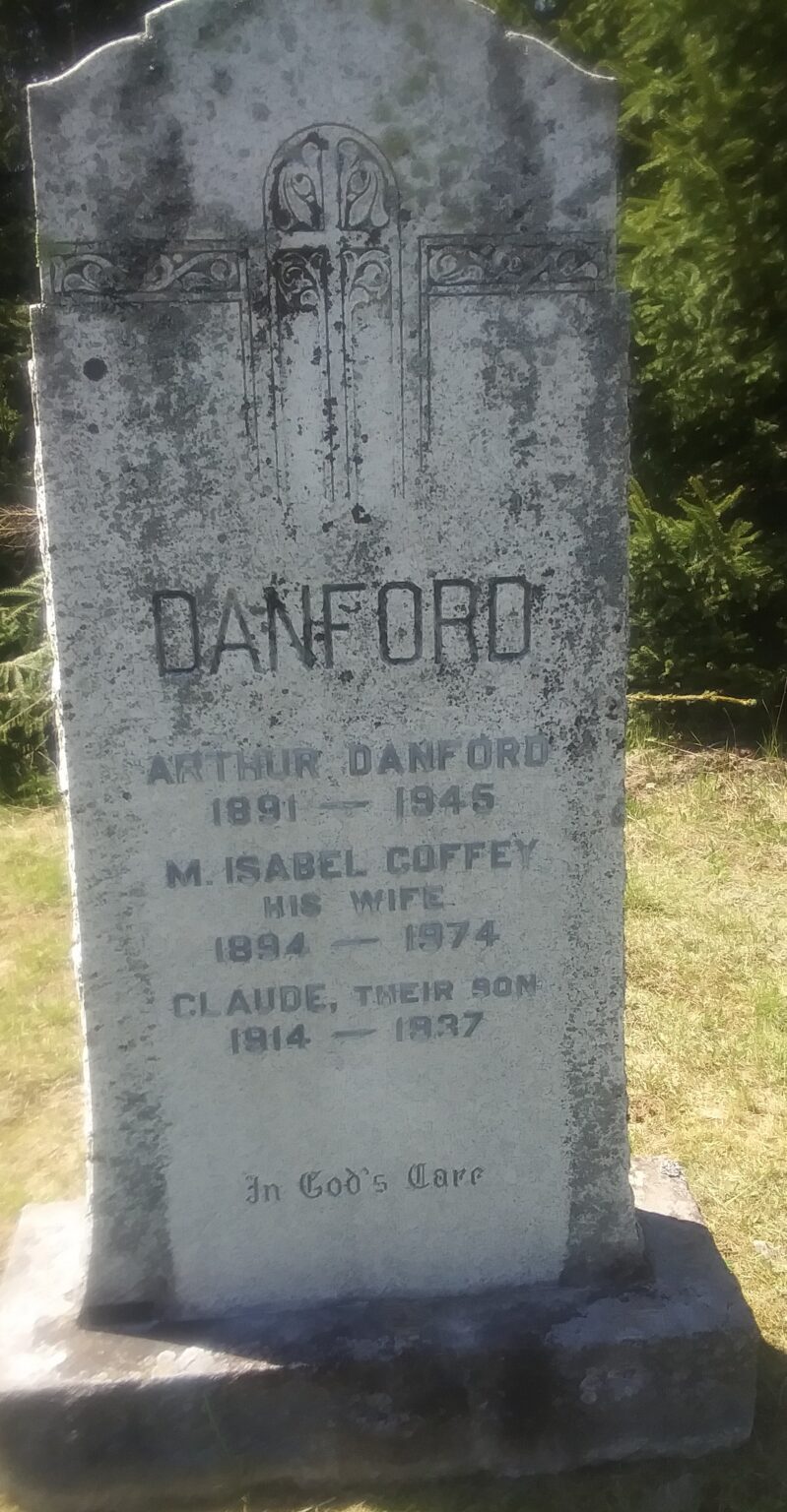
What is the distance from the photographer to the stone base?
2133 millimetres

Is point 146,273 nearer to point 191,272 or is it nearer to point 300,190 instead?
point 191,272

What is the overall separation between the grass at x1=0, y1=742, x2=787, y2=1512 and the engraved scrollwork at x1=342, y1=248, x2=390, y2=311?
2.14 metres

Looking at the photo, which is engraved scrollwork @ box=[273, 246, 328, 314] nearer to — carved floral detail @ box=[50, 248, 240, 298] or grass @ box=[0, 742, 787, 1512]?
carved floral detail @ box=[50, 248, 240, 298]

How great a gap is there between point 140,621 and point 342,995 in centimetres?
80

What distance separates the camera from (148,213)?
1.82 meters

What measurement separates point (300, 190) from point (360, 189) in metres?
0.09

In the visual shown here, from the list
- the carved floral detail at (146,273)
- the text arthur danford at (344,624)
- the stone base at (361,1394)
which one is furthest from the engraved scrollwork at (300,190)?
the stone base at (361,1394)

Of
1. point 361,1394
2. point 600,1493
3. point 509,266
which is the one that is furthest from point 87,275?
point 600,1493

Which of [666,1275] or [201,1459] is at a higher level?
[666,1275]

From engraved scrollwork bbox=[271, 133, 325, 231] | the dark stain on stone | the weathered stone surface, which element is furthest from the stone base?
the dark stain on stone

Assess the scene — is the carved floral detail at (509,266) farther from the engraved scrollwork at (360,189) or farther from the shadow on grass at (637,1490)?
the shadow on grass at (637,1490)

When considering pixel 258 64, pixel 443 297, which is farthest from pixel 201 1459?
pixel 258 64

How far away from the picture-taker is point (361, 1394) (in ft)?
7.07

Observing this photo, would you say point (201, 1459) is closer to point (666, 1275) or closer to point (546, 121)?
point (666, 1275)
